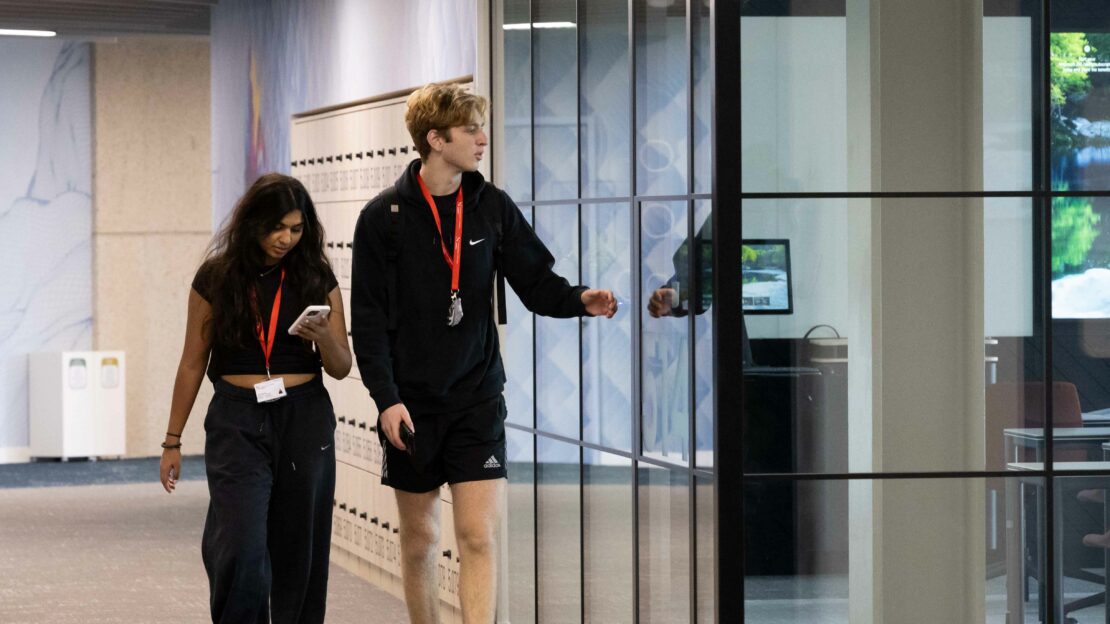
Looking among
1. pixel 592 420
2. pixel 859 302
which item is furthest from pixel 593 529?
pixel 859 302

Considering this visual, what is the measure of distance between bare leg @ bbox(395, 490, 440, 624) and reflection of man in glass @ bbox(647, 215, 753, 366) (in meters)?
0.86

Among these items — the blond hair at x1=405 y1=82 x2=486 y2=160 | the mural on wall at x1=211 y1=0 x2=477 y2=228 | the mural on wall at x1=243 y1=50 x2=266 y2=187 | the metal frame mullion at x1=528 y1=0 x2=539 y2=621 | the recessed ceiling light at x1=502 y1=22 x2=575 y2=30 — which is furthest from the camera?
the mural on wall at x1=243 y1=50 x2=266 y2=187

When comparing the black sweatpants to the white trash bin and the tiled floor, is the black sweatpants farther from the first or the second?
the white trash bin

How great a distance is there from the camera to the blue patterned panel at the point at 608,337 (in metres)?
5.32

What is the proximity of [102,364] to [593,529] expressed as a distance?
9870 millimetres

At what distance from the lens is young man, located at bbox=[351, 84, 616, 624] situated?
470 centimetres

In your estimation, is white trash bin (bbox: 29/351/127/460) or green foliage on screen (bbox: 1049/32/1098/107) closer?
green foliage on screen (bbox: 1049/32/1098/107)

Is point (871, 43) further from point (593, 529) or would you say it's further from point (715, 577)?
point (593, 529)

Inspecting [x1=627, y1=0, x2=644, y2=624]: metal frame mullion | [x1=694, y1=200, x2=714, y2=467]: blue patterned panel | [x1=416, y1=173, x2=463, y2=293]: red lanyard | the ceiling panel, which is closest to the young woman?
[x1=416, y1=173, x2=463, y2=293]: red lanyard

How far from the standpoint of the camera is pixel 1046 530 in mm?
4652

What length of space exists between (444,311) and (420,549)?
723 mm

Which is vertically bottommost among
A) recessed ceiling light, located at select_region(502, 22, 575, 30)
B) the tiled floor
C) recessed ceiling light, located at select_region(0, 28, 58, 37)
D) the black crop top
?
the tiled floor

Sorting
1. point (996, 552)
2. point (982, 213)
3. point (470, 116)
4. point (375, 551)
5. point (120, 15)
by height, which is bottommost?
point (375, 551)

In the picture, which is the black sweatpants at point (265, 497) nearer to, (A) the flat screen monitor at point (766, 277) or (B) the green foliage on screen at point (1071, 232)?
(A) the flat screen monitor at point (766, 277)
